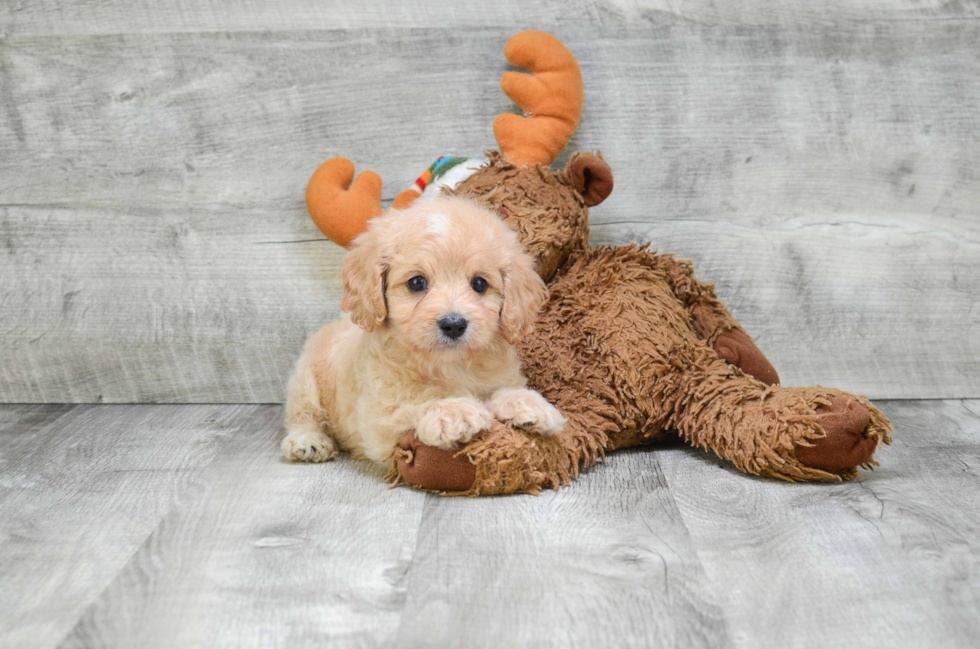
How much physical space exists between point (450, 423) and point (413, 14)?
1.48 metres

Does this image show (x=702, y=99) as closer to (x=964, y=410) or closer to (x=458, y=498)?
(x=964, y=410)

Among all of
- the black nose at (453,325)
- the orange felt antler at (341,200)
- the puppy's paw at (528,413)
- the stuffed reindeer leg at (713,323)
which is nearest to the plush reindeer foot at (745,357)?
the stuffed reindeer leg at (713,323)

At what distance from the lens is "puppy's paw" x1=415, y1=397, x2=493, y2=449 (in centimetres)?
186

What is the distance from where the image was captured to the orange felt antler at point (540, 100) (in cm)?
246

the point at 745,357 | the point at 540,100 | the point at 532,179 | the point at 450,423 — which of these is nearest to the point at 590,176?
the point at 532,179

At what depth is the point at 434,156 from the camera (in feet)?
8.95

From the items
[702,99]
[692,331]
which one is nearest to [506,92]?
[702,99]

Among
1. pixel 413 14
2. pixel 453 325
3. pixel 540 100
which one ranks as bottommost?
pixel 453 325

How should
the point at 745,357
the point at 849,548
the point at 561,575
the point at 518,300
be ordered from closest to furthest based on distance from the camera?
1. the point at 561,575
2. the point at 849,548
3. the point at 518,300
4. the point at 745,357

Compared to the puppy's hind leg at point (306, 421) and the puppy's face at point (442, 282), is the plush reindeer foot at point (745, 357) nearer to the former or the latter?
the puppy's face at point (442, 282)

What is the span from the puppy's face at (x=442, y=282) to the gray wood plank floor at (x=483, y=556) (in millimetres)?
400

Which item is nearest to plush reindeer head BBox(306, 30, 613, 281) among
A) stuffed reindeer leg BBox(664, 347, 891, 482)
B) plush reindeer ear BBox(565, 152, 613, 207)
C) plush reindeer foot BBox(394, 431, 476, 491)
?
plush reindeer ear BBox(565, 152, 613, 207)

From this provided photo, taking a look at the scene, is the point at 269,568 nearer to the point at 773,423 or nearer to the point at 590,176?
the point at 773,423

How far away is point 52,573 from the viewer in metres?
1.60
